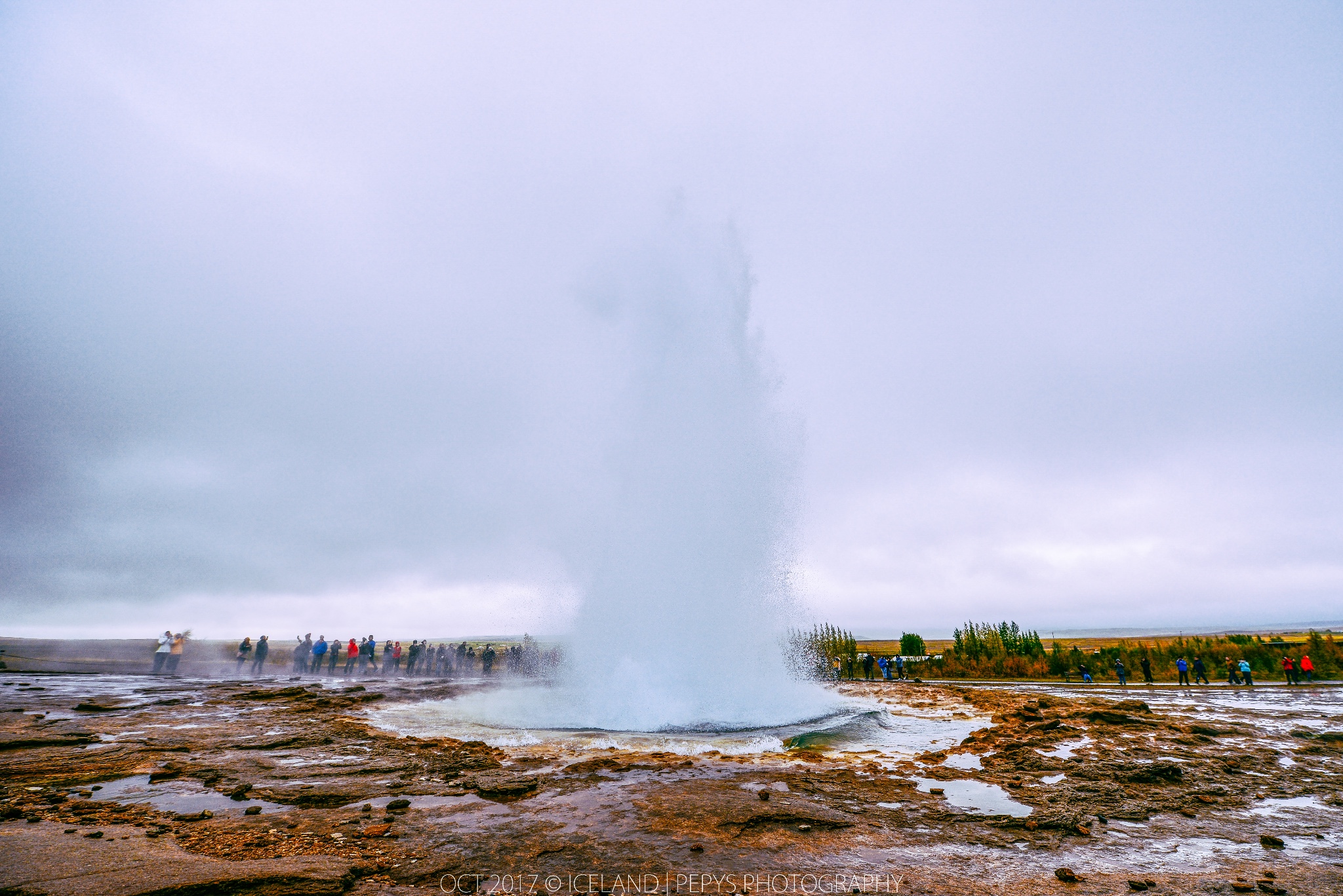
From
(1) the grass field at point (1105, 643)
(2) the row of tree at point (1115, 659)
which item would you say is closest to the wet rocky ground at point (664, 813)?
(2) the row of tree at point (1115, 659)

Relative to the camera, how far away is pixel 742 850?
20.2 ft

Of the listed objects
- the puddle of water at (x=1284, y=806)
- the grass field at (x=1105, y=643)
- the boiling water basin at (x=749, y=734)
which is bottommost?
the grass field at (x=1105, y=643)

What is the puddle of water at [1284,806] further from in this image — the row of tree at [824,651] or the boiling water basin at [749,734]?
the row of tree at [824,651]

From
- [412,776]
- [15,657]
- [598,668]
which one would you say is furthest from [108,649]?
[412,776]

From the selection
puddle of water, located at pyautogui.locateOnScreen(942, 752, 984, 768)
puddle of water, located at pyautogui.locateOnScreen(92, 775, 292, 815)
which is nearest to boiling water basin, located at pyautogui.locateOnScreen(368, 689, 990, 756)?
puddle of water, located at pyautogui.locateOnScreen(942, 752, 984, 768)

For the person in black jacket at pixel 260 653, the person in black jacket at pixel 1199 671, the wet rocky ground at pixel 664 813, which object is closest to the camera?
the wet rocky ground at pixel 664 813

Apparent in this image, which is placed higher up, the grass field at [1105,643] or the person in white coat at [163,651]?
the person in white coat at [163,651]

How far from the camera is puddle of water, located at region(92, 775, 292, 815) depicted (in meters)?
7.57

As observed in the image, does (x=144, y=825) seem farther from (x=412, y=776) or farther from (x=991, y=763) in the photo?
(x=991, y=763)

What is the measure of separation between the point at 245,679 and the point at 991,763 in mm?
36113

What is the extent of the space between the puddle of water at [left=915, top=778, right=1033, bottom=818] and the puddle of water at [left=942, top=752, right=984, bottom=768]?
49.6 inches

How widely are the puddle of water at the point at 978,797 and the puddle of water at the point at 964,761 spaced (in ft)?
4.14

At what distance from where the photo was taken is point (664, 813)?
24.1ft

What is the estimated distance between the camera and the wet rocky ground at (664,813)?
539 cm
